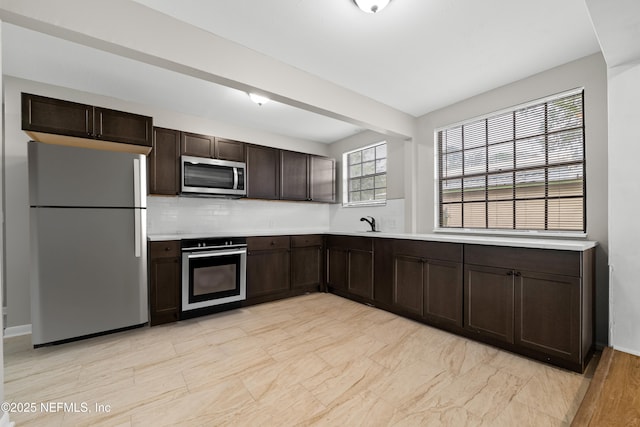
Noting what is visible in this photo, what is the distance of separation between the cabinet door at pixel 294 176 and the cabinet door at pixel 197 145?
1097 millimetres

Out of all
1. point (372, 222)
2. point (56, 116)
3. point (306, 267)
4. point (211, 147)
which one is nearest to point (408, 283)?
point (372, 222)

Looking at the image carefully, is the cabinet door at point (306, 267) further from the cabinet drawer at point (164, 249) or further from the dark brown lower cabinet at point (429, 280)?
the cabinet drawer at point (164, 249)

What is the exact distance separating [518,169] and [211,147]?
3.70 metres

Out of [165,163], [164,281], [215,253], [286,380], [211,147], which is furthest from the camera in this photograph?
[211,147]

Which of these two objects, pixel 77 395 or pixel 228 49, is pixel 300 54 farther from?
pixel 77 395

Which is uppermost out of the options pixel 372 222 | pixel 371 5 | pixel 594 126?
pixel 371 5

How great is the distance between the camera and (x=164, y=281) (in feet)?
10.2

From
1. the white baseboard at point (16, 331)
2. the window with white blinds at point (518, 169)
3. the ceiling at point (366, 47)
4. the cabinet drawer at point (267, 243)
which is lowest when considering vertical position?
the white baseboard at point (16, 331)

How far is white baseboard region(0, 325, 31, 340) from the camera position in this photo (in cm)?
278

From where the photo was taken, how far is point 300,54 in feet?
8.21

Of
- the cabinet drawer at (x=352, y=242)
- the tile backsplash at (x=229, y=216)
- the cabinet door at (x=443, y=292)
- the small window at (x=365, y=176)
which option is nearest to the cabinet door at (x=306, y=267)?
the cabinet drawer at (x=352, y=242)

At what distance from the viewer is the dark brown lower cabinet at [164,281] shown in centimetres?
303

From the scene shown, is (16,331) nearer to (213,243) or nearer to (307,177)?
(213,243)

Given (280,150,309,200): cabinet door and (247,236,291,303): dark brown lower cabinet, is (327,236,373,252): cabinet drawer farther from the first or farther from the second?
(280,150,309,200): cabinet door
